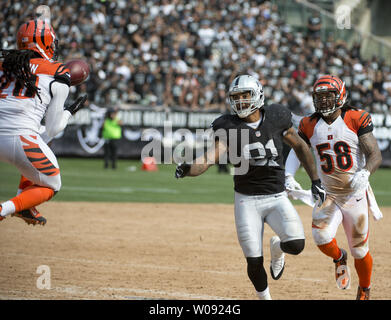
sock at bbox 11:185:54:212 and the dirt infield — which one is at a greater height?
sock at bbox 11:185:54:212

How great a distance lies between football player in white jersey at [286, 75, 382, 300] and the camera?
7.11 metres

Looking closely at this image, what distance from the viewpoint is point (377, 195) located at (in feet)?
54.4

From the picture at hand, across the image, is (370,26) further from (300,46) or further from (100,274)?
(100,274)

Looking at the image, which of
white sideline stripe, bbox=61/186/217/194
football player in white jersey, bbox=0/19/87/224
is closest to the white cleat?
football player in white jersey, bbox=0/19/87/224

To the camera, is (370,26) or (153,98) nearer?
(153,98)

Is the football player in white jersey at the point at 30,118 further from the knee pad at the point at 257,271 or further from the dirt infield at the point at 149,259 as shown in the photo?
the knee pad at the point at 257,271

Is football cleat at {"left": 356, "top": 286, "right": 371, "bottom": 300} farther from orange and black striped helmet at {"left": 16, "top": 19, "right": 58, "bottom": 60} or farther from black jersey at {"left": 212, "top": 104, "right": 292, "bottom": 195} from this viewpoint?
orange and black striped helmet at {"left": 16, "top": 19, "right": 58, "bottom": 60}

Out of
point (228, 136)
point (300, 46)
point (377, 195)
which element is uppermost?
point (300, 46)

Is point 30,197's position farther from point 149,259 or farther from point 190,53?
point 190,53

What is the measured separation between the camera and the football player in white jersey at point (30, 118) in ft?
20.7

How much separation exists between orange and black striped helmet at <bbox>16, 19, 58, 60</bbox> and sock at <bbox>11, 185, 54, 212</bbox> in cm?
Answer: 136

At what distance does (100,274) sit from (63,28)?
63.3ft

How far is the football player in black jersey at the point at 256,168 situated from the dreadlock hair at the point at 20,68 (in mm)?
1765

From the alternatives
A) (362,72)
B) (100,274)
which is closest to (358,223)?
(100,274)
